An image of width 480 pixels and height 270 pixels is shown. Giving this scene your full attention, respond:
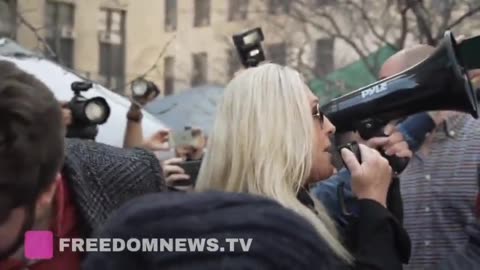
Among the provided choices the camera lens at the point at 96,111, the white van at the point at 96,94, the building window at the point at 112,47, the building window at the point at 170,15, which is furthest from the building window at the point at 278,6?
the camera lens at the point at 96,111

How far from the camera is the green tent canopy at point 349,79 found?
67.9ft

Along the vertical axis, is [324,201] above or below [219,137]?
below

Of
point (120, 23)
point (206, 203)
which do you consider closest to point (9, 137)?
point (206, 203)

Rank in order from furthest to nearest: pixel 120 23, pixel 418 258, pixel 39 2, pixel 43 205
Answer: pixel 120 23
pixel 39 2
pixel 418 258
pixel 43 205

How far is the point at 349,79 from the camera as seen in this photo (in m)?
22.0

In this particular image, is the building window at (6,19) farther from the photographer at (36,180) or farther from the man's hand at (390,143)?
the photographer at (36,180)

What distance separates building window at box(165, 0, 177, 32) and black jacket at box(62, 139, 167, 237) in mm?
27705

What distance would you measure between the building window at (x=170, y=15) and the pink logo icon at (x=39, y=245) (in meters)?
28.1

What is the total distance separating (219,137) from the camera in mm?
2645

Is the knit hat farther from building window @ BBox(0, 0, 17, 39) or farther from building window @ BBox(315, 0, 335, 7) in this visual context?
building window @ BBox(315, 0, 335, 7)

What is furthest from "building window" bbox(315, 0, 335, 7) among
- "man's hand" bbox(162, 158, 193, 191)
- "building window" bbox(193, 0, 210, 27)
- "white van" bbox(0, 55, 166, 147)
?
"man's hand" bbox(162, 158, 193, 191)

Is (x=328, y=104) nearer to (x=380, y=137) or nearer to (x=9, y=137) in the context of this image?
(x=380, y=137)

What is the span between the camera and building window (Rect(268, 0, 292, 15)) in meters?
21.7

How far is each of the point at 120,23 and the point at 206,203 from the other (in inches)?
1033
